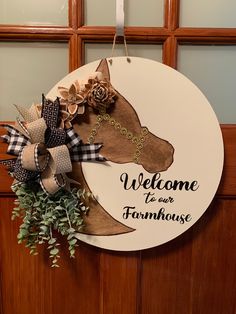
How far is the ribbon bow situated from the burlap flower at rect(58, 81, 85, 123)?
0.02 meters

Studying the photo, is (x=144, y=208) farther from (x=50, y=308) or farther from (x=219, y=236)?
(x=50, y=308)

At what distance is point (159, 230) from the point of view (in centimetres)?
72

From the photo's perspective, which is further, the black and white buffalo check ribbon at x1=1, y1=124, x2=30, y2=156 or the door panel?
the door panel

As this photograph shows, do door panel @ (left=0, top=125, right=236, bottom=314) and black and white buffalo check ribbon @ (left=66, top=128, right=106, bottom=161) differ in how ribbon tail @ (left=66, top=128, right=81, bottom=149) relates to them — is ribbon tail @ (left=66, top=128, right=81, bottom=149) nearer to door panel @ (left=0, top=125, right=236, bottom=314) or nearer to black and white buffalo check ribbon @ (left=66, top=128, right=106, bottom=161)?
black and white buffalo check ribbon @ (left=66, top=128, right=106, bottom=161)

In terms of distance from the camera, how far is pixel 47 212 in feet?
2.21

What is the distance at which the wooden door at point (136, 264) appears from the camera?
2.38 ft

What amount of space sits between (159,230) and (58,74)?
0.37 meters

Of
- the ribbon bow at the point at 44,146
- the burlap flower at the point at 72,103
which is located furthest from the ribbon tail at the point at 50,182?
the burlap flower at the point at 72,103

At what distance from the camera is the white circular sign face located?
68cm

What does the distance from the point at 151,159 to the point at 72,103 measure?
18 centimetres

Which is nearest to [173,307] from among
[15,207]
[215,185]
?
[215,185]

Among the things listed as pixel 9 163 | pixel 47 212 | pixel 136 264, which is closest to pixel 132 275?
pixel 136 264

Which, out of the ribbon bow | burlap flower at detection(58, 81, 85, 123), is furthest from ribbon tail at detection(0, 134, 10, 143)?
burlap flower at detection(58, 81, 85, 123)

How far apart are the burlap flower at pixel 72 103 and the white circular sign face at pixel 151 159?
0.03m
